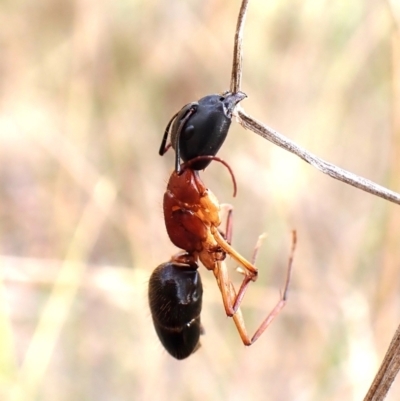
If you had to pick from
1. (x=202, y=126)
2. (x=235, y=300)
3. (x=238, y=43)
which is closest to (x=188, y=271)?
(x=235, y=300)

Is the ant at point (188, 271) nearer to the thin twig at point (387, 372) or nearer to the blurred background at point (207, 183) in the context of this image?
the thin twig at point (387, 372)

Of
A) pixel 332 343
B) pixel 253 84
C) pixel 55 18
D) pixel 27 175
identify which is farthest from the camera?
pixel 27 175

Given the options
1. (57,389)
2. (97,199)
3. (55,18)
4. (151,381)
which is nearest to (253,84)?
(97,199)

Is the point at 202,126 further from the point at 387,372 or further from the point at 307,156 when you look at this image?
the point at 387,372

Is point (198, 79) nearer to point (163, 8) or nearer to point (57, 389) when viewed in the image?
point (163, 8)

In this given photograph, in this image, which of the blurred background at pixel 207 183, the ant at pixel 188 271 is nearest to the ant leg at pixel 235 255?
the ant at pixel 188 271
